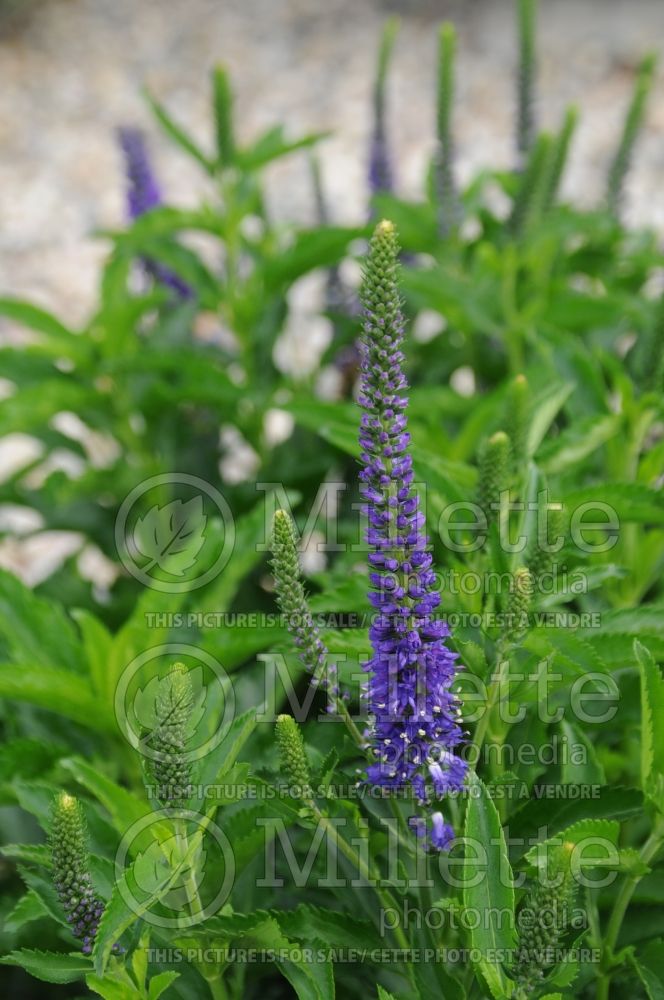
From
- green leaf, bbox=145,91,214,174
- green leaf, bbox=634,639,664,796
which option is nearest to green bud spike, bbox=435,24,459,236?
green leaf, bbox=145,91,214,174

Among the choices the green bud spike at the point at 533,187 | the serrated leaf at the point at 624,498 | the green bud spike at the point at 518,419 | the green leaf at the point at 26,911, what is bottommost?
the green leaf at the point at 26,911

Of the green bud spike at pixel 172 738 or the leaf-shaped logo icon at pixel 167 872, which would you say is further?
the leaf-shaped logo icon at pixel 167 872

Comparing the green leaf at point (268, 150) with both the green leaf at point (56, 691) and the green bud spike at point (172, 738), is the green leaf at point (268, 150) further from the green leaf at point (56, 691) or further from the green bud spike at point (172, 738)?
the green bud spike at point (172, 738)

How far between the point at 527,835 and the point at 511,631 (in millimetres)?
472

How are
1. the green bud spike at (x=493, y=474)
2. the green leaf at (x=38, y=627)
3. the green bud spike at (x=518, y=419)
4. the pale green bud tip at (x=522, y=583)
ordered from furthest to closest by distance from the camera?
the green leaf at (x=38, y=627), the green bud spike at (x=518, y=419), the green bud spike at (x=493, y=474), the pale green bud tip at (x=522, y=583)

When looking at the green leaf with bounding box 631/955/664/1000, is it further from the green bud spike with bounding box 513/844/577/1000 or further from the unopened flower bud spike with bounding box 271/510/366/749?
the unopened flower bud spike with bounding box 271/510/366/749

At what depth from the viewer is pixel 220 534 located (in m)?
2.38

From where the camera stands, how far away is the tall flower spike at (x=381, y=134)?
3.14 metres

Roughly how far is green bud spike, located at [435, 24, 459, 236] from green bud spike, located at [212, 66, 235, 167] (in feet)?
1.95

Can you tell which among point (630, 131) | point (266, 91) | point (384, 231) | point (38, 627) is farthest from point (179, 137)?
point (266, 91)

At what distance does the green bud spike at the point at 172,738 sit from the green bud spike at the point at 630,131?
253 cm

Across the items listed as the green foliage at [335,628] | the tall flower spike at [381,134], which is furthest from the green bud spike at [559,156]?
the tall flower spike at [381,134]

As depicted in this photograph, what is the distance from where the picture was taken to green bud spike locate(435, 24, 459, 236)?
2867 millimetres

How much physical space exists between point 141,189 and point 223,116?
2.10ft
